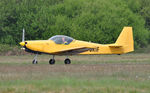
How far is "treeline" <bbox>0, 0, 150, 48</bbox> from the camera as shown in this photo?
49.3 metres

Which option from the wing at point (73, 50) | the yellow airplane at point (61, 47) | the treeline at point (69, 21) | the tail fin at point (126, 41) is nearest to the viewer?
the yellow airplane at point (61, 47)

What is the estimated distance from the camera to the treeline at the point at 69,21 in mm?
49281

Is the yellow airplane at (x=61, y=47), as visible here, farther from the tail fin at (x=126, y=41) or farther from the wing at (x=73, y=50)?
the tail fin at (x=126, y=41)

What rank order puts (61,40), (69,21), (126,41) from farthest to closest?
(69,21) < (126,41) < (61,40)

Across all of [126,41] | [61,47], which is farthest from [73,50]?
[126,41]

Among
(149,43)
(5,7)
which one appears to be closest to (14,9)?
(5,7)

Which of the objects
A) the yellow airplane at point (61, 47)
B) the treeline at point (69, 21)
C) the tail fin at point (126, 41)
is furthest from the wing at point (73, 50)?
the treeline at point (69, 21)

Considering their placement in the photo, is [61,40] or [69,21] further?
[69,21]

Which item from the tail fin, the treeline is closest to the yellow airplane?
the tail fin

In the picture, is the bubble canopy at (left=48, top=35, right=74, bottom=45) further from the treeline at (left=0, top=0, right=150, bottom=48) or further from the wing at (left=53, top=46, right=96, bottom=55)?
the treeline at (left=0, top=0, right=150, bottom=48)

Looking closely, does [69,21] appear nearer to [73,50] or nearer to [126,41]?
[126,41]

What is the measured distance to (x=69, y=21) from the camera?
52.1 metres

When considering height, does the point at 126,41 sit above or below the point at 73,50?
above

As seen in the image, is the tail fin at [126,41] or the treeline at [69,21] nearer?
the tail fin at [126,41]
